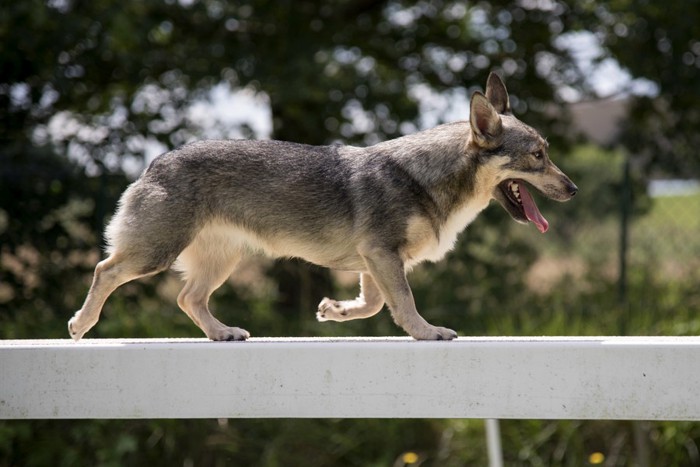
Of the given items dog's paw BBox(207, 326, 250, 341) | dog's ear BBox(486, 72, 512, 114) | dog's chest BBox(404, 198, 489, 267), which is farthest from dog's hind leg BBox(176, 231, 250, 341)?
dog's ear BBox(486, 72, 512, 114)

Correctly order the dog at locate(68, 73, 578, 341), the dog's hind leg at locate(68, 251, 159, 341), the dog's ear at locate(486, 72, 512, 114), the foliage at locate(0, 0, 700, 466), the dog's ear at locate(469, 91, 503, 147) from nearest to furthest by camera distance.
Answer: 1. the dog's ear at locate(469, 91, 503, 147)
2. the dog at locate(68, 73, 578, 341)
3. the dog's hind leg at locate(68, 251, 159, 341)
4. the dog's ear at locate(486, 72, 512, 114)
5. the foliage at locate(0, 0, 700, 466)

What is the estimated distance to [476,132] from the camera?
196 inches

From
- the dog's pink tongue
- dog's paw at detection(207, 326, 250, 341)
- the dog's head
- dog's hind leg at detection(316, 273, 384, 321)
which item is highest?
the dog's head

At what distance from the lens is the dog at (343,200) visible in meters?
5.03

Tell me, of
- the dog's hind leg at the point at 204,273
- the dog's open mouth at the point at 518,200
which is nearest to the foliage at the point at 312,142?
the dog's hind leg at the point at 204,273

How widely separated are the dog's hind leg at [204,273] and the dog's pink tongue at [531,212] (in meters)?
1.58

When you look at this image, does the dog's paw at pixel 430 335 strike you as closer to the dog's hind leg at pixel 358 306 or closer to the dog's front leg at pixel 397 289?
the dog's front leg at pixel 397 289

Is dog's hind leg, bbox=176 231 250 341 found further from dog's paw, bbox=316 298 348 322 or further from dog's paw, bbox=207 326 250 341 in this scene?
dog's paw, bbox=316 298 348 322

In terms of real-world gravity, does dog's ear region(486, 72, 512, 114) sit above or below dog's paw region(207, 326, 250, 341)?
above

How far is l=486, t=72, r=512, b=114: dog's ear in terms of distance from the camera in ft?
17.5

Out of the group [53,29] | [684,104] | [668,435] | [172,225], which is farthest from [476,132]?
[684,104]

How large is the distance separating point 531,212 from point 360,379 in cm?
127

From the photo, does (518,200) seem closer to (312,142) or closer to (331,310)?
(331,310)

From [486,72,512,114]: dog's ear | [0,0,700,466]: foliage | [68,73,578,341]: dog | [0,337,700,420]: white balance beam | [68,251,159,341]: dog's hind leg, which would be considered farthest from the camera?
[0,0,700,466]: foliage
